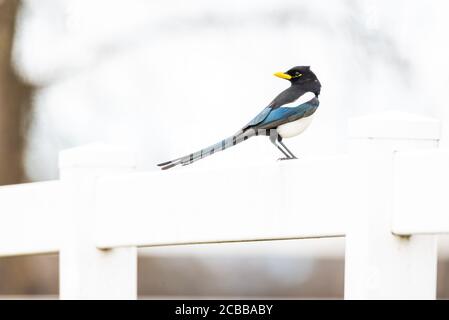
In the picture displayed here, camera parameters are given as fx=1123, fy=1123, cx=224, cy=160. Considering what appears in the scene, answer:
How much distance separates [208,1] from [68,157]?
4430 mm

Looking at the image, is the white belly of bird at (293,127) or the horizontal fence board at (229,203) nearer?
the horizontal fence board at (229,203)

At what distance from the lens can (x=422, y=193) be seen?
192 centimetres

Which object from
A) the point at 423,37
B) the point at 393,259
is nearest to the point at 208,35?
the point at 423,37

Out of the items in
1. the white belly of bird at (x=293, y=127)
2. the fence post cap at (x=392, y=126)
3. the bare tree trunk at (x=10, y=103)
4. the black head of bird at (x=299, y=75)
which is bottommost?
the fence post cap at (x=392, y=126)

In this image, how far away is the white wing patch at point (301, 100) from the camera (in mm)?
3215

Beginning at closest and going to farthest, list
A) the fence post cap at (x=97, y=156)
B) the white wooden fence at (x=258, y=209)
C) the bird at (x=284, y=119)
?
the white wooden fence at (x=258, y=209), the fence post cap at (x=97, y=156), the bird at (x=284, y=119)

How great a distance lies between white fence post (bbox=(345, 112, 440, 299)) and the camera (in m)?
1.99

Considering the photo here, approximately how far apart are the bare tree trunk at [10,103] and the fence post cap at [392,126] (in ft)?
16.7

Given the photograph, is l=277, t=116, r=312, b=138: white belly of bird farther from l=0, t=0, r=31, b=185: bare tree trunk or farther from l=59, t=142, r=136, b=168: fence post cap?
l=0, t=0, r=31, b=185: bare tree trunk

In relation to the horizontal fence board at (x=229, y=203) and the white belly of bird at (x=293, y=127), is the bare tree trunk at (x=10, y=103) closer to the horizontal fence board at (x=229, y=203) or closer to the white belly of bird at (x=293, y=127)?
the white belly of bird at (x=293, y=127)

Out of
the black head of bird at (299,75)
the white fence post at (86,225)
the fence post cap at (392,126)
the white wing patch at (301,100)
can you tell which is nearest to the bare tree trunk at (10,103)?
the black head of bird at (299,75)

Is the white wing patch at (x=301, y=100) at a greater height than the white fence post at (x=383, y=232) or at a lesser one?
greater

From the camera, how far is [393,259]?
6.55 feet
